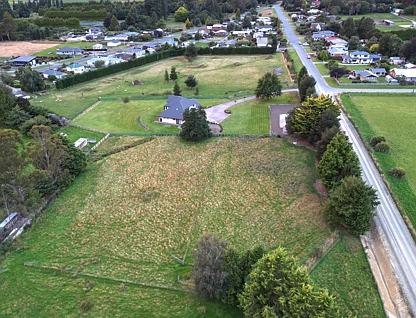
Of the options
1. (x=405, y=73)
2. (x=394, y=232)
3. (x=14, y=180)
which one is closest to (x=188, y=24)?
(x=405, y=73)

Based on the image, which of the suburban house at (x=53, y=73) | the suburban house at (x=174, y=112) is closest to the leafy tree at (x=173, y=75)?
the suburban house at (x=174, y=112)

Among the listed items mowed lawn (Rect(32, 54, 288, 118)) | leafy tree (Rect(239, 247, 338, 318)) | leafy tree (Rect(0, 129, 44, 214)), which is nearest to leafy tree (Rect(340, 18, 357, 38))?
mowed lawn (Rect(32, 54, 288, 118))

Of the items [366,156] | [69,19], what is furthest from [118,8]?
[366,156]

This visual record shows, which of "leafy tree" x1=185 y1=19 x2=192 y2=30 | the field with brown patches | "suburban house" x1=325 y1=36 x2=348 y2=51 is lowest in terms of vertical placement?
"suburban house" x1=325 y1=36 x2=348 y2=51

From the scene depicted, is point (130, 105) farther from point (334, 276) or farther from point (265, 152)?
point (334, 276)

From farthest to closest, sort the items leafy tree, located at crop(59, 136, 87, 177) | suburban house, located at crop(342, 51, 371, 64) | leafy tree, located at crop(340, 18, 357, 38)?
leafy tree, located at crop(340, 18, 357, 38), suburban house, located at crop(342, 51, 371, 64), leafy tree, located at crop(59, 136, 87, 177)

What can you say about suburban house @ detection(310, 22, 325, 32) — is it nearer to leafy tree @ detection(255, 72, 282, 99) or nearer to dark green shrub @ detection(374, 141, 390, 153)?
leafy tree @ detection(255, 72, 282, 99)

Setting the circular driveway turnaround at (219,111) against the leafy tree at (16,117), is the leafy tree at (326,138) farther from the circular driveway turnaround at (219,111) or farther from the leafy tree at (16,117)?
the leafy tree at (16,117)
